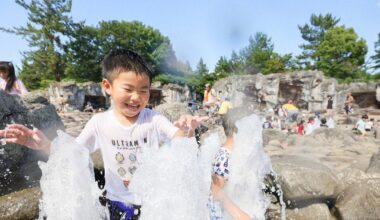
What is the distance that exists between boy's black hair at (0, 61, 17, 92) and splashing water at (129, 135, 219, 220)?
144 inches

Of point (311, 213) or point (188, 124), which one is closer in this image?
point (188, 124)

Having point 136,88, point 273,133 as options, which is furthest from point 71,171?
point 273,133

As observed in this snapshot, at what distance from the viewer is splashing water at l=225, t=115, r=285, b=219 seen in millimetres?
3375

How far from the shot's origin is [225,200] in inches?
78.1

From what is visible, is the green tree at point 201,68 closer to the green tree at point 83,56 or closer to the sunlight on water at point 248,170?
the green tree at point 83,56

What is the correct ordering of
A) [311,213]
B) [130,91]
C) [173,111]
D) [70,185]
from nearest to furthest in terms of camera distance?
[130,91] < [70,185] < [311,213] < [173,111]

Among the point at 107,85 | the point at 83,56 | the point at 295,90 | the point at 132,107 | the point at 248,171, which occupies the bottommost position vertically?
the point at 248,171

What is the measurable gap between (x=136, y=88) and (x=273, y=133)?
9.78 metres

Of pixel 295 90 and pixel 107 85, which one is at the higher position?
pixel 295 90

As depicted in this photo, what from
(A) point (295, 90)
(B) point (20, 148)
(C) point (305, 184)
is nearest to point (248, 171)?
(C) point (305, 184)

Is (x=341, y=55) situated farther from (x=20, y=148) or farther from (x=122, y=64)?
(x=122, y=64)

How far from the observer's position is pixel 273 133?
11125 mm

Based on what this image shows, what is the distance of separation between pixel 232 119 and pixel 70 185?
1351mm

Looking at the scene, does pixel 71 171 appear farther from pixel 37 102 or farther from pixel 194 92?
pixel 194 92
